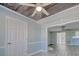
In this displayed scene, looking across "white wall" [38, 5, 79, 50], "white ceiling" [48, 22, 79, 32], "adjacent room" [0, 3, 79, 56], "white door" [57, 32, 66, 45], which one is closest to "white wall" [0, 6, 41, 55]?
"adjacent room" [0, 3, 79, 56]

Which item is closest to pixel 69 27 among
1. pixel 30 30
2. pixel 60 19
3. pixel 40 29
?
pixel 60 19

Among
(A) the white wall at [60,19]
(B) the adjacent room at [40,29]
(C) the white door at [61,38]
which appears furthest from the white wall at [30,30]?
(C) the white door at [61,38]

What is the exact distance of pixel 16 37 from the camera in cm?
207

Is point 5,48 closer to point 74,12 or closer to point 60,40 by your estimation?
point 60,40

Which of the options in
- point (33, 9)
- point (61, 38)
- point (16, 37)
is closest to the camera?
point (16, 37)

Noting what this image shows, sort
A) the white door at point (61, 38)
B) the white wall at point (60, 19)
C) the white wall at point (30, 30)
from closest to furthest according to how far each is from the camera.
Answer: the white wall at point (30, 30), the white wall at point (60, 19), the white door at point (61, 38)

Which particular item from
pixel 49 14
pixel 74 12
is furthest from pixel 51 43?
pixel 74 12

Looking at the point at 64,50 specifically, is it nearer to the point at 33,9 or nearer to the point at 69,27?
the point at 69,27

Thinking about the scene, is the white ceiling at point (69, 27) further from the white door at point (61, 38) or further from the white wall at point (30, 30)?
the white wall at point (30, 30)

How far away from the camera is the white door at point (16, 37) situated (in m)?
2.00

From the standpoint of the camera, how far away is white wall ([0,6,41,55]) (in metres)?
1.98

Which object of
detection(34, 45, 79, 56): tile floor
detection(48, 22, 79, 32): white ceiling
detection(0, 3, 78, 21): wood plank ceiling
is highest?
detection(0, 3, 78, 21): wood plank ceiling

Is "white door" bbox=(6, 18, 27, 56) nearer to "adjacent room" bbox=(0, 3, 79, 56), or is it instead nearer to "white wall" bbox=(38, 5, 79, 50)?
"adjacent room" bbox=(0, 3, 79, 56)

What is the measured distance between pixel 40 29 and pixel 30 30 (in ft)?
0.74
